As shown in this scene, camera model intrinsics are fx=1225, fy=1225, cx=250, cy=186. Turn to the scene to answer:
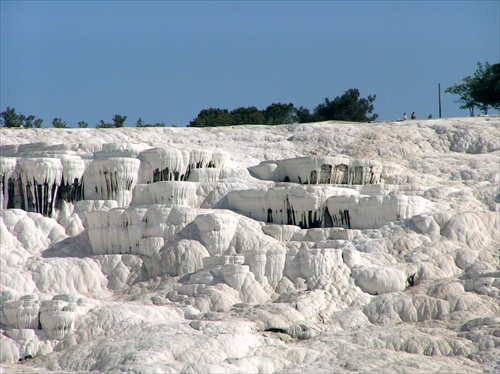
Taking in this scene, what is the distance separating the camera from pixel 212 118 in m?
73.2

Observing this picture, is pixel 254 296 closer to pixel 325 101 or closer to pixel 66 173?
pixel 66 173

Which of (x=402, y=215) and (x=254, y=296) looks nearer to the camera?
(x=254, y=296)

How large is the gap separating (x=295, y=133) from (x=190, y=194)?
33.7 feet

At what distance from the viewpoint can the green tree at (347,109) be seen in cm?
7438

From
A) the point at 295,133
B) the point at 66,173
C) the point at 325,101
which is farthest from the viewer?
the point at 325,101

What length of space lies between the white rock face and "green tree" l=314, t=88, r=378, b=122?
2256 cm

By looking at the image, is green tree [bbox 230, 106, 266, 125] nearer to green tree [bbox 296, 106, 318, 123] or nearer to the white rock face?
green tree [bbox 296, 106, 318, 123]

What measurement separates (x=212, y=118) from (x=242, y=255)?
1366 inches

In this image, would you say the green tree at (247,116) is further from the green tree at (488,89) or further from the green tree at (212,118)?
the green tree at (488,89)

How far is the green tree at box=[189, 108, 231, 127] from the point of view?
70.9m

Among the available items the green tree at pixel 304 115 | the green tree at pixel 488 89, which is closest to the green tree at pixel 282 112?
the green tree at pixel 304 115

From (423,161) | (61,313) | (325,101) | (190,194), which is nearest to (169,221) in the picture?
→ (190,194)

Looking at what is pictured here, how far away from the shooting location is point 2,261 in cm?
3975

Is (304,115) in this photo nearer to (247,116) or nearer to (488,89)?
(247,116)
